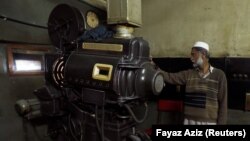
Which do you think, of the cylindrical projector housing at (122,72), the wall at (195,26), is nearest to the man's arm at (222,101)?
the wall at (195,26)

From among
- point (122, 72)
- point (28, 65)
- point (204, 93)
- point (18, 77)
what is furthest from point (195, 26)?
point (18, 77)

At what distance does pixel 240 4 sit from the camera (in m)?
2.71

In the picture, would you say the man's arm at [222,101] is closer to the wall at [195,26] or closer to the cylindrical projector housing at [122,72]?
the wall at [195,26]

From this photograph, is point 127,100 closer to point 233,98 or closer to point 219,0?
point 233,98

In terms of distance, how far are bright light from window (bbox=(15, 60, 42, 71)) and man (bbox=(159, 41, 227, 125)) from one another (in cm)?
179

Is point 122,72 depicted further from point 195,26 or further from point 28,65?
point 195,26

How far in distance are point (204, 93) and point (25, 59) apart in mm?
2045

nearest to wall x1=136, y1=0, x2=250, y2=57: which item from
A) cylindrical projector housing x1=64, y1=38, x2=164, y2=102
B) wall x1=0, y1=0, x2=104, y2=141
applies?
wall x1=0, y1=0, x2=104, y2=141

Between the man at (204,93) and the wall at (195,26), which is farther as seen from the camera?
the wall at (195,26)

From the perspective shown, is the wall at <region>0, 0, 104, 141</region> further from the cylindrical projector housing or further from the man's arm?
the man's arm

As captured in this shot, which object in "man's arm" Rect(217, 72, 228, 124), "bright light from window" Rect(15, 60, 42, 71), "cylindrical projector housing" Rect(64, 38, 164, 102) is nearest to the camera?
"cylindrical projector housing" Rect(64, 38, 164, 102)

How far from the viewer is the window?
2.03 meters

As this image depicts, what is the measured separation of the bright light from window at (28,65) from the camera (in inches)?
82.6

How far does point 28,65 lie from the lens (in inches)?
87.0
